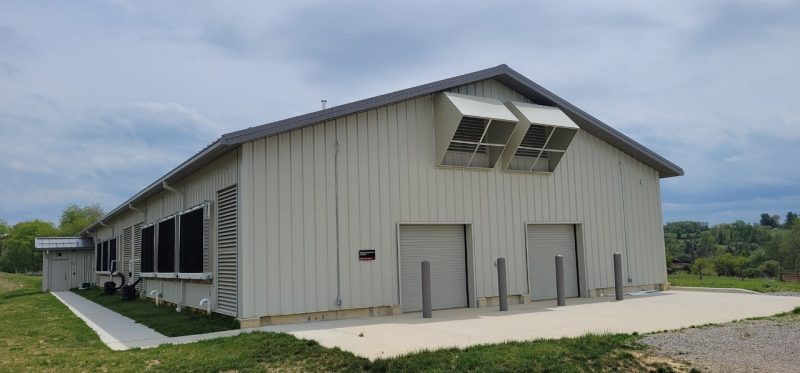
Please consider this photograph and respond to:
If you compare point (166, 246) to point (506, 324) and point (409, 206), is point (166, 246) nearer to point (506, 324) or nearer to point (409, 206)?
point (409, 206)

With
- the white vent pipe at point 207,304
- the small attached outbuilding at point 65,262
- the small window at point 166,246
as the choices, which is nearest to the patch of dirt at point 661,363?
the white vent pipe at point 207,304

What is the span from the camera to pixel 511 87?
15.3 m

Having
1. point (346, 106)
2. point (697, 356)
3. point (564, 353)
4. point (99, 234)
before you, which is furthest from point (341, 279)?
point (99, 234)

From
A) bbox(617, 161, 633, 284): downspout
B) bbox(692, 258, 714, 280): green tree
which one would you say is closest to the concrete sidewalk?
bbox(617, 161, 633, 284): downspout

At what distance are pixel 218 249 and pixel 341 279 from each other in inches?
108

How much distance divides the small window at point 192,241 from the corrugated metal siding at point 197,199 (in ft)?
0.88

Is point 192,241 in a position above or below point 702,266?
above

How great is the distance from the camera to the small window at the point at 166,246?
50.7 feet

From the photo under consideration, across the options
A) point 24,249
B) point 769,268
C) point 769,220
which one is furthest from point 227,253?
point 769,220

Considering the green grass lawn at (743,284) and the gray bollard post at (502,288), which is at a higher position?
the gray bollard post at (502,288)

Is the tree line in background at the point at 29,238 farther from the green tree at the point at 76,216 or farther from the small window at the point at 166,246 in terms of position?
the small window at the point at 166,246

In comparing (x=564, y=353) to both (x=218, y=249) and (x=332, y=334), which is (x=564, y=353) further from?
(x=218, y=249)

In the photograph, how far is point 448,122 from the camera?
13.2 meters

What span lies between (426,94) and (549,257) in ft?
17.7
